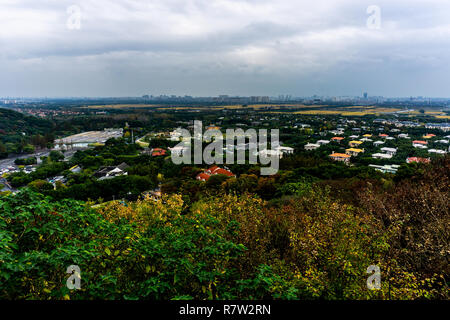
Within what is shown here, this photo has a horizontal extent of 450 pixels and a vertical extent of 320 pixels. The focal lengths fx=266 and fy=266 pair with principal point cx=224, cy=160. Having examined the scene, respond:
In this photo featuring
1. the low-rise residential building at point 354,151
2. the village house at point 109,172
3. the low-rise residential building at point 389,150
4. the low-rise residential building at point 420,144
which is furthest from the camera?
the low-rise residential building at point 420,144

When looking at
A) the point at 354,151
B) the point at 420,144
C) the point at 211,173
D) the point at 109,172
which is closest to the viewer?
the point at 211,173

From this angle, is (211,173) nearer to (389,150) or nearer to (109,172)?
(109,172)

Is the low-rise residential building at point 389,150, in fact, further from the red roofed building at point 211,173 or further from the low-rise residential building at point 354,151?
the red roofed building at point 211,173

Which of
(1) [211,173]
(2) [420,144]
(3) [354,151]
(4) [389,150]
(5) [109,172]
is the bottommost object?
(5) [109,172]

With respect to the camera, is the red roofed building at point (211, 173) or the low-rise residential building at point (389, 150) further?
the low-rise residential building at point (389, 150)

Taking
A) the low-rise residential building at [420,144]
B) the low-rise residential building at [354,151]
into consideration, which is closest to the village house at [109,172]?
the low-rise residential building at [354,151]

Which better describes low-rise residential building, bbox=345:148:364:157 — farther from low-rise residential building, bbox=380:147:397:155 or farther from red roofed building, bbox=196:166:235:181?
red roofed building, bbox=196:166:235:181

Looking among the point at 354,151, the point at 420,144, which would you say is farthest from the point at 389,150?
the point at 420,144

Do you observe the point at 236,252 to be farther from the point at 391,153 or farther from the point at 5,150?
the point at 5,150

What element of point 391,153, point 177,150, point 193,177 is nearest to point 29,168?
point 177,150

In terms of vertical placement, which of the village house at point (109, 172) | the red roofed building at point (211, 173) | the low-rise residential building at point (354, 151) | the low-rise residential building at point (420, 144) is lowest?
the village house at point (109, 172)

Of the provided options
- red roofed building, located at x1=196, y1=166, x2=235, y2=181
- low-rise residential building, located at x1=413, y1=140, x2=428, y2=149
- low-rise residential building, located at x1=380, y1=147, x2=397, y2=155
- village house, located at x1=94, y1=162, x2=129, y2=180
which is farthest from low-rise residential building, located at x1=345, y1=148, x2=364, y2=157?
village house, located at x1=94, y1=162, x2=129, y2=180
